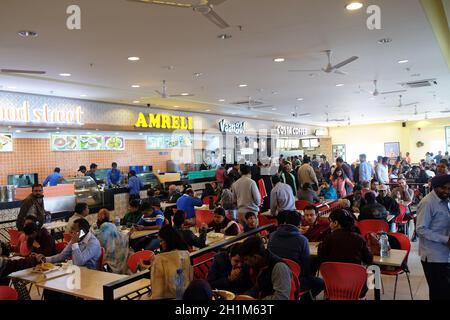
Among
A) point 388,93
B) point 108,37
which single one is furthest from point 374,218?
point 388,93

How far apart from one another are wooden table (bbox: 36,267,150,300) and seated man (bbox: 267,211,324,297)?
1201 mm

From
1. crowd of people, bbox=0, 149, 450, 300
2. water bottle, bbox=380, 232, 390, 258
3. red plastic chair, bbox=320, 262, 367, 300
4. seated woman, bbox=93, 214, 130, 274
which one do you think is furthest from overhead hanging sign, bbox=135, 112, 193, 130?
red plastic chair, bbox=320, 262, 367, 300

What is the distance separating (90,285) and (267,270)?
154 cm

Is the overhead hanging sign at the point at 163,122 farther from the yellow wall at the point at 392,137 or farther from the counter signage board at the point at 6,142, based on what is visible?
the yellow wall at the point at 392,137

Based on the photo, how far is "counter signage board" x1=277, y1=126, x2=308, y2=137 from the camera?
58.9 ft

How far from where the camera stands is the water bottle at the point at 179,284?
2.69 m

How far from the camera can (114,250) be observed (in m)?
4.20

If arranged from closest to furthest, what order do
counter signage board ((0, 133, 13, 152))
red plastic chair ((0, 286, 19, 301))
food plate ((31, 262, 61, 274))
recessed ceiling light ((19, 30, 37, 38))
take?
red plastic chair ((0, 286, 19, 301))
food plate ((31, 262, 61, 274))
recessed ceiling light ((19, 30, 37, 38))
counter signage board ((0, 133, 13, 152))

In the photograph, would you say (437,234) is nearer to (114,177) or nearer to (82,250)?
(82,250)

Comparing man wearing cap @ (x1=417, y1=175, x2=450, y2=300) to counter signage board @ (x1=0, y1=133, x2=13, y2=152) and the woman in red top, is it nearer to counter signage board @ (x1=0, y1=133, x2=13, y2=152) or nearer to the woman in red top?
the woman in red top

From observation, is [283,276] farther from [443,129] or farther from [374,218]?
[443,129]

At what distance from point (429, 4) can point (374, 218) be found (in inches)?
105

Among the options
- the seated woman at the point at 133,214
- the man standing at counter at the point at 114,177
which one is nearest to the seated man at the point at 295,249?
the seated woman at the point at 133,214

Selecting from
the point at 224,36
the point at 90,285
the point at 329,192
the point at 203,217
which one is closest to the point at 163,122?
the point at 203,217
